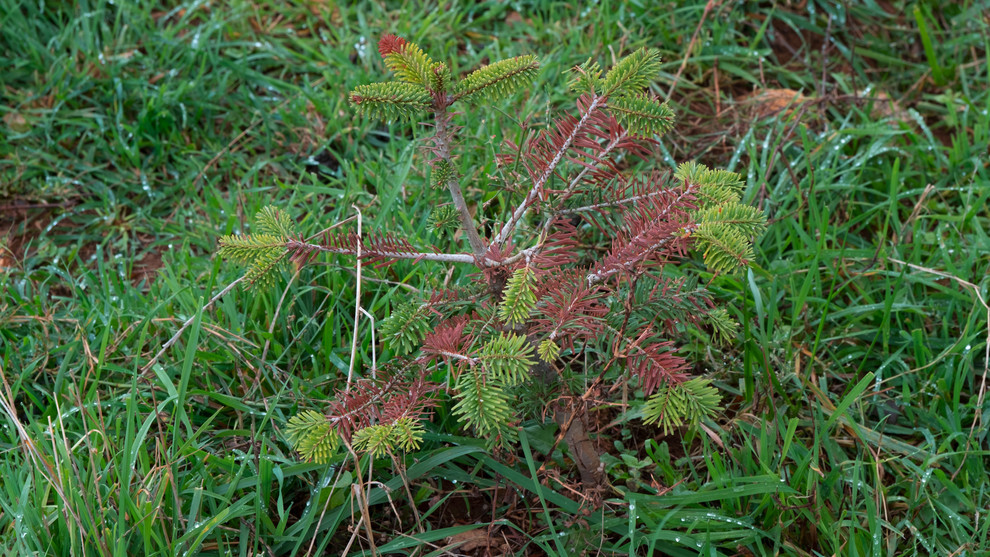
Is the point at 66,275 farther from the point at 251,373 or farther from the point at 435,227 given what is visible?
the point at 435,227

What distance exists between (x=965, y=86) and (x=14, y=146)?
3.27 metres

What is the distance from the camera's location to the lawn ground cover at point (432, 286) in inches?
63.4

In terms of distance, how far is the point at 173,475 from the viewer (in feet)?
5.27

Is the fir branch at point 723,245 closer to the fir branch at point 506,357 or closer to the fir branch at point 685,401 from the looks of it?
the fir branch at point 685,401

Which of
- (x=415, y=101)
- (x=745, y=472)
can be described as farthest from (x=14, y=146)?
(x=745, y=472)

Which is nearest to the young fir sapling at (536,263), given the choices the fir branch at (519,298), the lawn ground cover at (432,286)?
the fir branch at (519,298)

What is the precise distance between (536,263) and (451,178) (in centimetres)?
23

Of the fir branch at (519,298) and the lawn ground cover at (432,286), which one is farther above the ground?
the fir branch at (519,298)

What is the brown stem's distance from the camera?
131 centimetres

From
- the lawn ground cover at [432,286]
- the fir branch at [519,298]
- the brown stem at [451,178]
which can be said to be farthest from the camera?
the lawn ground cover at [432,286]

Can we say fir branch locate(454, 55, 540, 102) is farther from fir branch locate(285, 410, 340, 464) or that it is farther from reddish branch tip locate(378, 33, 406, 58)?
fir branch locate(285, 410, 340, 464)

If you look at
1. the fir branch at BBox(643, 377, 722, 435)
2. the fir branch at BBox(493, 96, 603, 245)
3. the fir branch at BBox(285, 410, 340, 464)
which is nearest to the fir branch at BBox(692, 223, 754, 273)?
the fir branch at BBox(643, 377, 722, 435)

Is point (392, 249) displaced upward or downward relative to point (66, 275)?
upward

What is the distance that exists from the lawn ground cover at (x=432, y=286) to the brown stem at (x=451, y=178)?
0.19 ft
